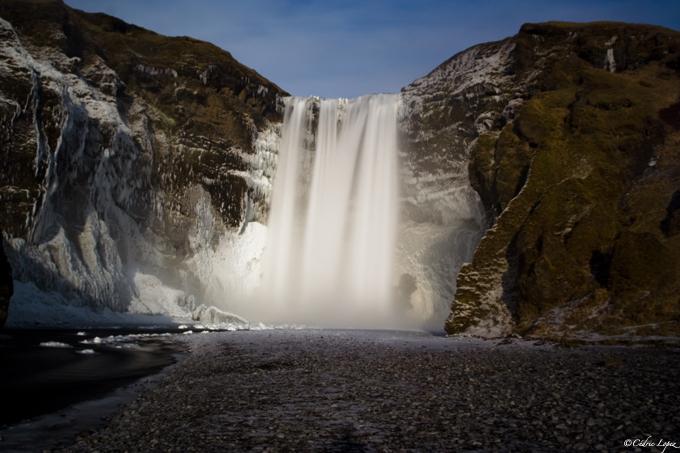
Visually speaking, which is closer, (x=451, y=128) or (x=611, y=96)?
Result: (x=611, y=96)

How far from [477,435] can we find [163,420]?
4686mm

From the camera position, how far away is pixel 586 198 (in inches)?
933

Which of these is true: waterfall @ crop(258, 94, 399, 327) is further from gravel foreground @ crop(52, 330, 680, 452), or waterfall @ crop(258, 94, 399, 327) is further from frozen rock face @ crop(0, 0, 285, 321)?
gravel foreground @ crop(52, 330, 680, 452)

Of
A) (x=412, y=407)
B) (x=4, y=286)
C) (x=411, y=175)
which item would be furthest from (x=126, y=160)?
(x=412, y=407)

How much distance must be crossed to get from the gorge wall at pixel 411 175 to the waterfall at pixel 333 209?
4.44ft

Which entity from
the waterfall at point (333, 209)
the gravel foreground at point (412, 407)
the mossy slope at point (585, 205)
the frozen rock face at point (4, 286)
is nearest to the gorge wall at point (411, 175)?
the mossy slope at point (585, 205)

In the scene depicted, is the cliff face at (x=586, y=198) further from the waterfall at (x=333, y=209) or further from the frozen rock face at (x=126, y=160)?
the frozen rock face at (x=126, y=160)

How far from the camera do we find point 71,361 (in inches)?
539

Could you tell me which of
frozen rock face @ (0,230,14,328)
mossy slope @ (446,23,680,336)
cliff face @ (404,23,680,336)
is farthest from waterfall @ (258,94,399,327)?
frozen rock face @ (0,230,14,328)

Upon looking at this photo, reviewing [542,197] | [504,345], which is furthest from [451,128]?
[504,345]

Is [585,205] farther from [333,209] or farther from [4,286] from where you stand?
[333,209]

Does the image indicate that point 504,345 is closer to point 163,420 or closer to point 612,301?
point 612,301

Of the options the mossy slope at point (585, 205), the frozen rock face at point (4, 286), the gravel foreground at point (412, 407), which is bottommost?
the gravel foreground at point (412, 407)

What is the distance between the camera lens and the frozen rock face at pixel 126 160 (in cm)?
3066
